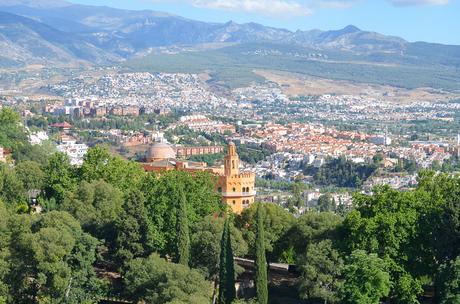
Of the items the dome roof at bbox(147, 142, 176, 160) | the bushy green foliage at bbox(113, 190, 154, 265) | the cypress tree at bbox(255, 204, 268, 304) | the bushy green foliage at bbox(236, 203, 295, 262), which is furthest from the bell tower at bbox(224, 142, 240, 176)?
the cypress tree at bbox(255, 204, 268, 304)

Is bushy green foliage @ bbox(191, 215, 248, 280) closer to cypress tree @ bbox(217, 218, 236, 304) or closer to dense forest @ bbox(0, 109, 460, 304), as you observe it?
dense forest @ bbox(0, 109, 460, 304)

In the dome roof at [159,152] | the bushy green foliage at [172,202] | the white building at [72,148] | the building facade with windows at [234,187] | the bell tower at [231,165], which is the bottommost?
the white building at [72,148]

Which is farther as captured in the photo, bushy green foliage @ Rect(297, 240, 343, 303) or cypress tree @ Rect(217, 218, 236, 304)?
bushy green foliage @ Rect(297, 240, 343, 303)

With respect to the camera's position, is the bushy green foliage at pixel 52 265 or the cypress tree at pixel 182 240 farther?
the cypress tree at pixel 182 240

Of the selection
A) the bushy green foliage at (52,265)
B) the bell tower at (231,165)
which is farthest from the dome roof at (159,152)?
the bushy green foliage at (52,265)

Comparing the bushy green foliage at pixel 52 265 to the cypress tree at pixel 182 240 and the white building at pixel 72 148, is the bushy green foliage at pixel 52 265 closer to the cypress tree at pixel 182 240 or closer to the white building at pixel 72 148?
the cypress tree at pixel 182 240

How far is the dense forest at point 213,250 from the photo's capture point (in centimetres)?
2383

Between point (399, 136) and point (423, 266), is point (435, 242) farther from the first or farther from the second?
point (399, 136)

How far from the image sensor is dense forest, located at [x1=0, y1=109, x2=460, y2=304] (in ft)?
78.2

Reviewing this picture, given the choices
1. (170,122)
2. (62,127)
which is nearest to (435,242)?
(62,127)

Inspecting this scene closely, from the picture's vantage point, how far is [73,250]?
2558 centimetres

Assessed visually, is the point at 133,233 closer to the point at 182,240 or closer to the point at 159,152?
the point at 182,240

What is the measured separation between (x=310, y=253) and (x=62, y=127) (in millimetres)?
79969

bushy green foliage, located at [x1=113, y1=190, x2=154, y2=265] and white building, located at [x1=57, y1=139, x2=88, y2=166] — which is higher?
bushy green foliage, located at [x1=113, y1=190, x2=154, y2=265]
